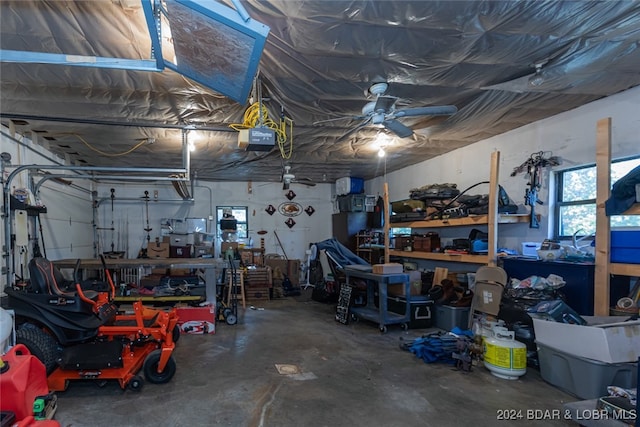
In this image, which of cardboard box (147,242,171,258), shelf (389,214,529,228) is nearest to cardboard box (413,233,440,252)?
shelf (389,214,529,228)

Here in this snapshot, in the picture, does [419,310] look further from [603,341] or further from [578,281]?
[603,341]

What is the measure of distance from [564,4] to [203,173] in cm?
789

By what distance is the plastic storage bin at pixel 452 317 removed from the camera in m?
5.02

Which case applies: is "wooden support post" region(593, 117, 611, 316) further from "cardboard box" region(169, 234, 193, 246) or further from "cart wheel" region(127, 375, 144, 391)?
"cardboard box" region(169, 234, 193, 246)

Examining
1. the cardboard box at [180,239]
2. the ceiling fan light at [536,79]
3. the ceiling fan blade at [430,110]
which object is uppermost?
the ceiling fan light at [536,79]

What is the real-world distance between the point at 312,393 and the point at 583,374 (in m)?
2.35

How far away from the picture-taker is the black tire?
10.3 ft

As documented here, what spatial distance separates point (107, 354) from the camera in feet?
10.6

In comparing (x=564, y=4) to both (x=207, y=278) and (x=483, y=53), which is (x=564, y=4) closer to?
(x=483, y=53)

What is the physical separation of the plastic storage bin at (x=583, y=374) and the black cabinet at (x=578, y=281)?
83 cm

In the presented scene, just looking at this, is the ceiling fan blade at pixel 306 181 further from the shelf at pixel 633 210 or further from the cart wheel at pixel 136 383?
the shelf at pixel 633 210

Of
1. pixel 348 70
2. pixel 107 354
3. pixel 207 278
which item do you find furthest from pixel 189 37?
pixel 207 278

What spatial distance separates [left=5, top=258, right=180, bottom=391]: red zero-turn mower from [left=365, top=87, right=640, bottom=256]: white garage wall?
15.6 ft

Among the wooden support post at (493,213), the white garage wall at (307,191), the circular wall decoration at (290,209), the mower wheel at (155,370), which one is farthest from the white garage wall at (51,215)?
the wooden support post at (493,213)
